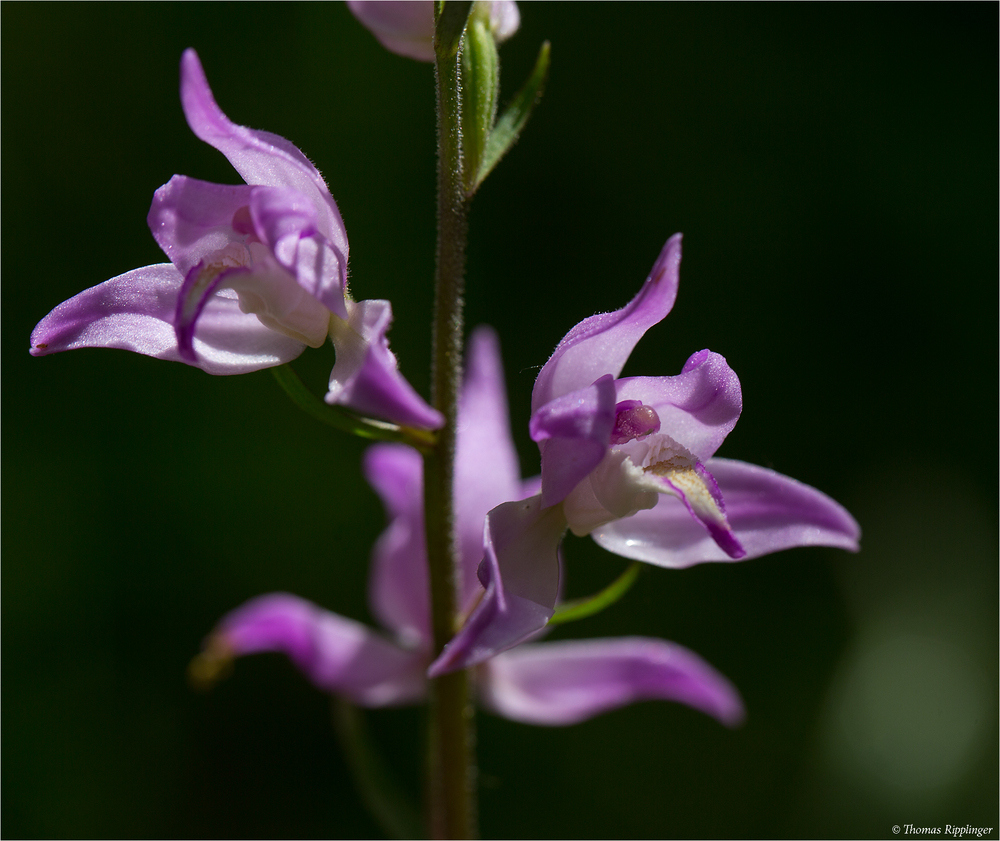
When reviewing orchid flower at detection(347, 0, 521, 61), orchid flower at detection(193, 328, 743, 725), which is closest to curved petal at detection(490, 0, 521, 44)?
orchid flower at detection(347, 0, 521, 61)

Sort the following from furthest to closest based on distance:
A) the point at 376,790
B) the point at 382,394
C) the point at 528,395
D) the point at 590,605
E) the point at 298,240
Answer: the point at 528,395, the point at 376,790, the point at 590,605, the point at 298,240, the point at 382,394

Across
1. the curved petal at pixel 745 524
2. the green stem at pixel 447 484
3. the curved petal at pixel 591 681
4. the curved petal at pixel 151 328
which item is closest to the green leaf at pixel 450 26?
the green stem at pixel 447 484

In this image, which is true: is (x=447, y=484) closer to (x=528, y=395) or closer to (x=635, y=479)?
(x=635, y=479)

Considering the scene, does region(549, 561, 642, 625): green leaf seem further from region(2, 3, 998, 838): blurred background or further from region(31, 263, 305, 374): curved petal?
region(2, 3, 998, 838): blurred background

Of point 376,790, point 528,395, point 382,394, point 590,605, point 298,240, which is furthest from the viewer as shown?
point 528,395

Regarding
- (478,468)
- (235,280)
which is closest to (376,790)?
(478,468)

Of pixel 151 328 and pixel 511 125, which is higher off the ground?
pixel 511 125

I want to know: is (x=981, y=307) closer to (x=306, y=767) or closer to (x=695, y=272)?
(x=695, y=272)
